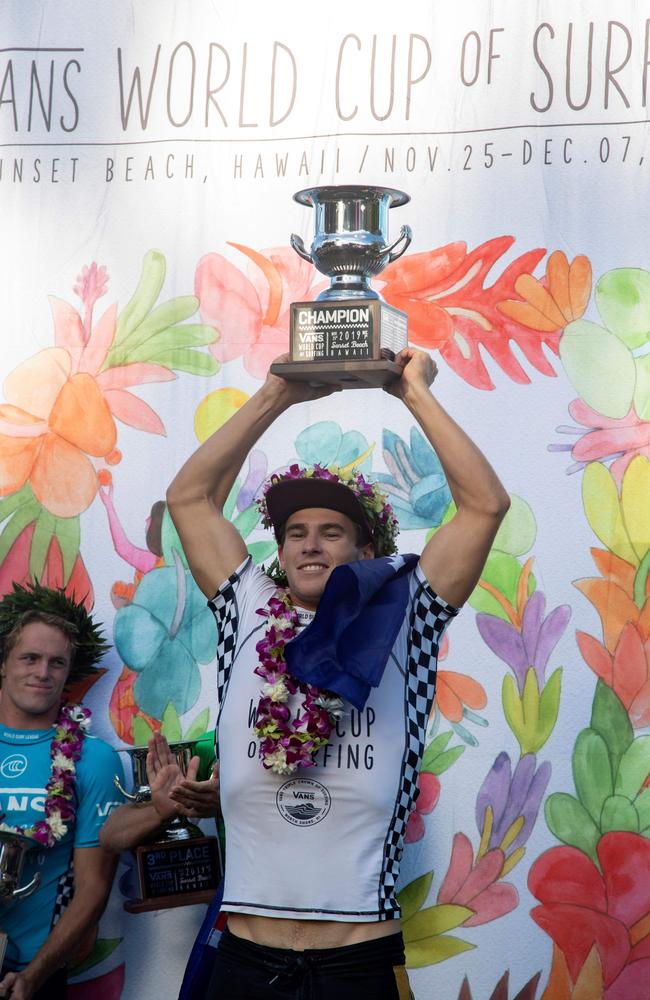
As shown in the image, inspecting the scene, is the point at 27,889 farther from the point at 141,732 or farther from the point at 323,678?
A: the point at 323,678

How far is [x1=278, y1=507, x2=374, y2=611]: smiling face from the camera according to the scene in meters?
2.90

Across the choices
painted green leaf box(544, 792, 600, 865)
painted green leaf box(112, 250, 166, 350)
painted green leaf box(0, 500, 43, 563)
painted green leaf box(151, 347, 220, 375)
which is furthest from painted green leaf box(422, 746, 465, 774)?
painted green leaf box(112, 250, 166, 350)

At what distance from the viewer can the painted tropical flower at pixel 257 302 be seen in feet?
13.1

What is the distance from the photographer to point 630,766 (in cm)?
364

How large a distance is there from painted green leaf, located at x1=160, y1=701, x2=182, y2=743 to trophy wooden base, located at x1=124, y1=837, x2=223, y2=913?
1.00 ft

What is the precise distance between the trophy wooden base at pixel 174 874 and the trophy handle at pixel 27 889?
0.87ft

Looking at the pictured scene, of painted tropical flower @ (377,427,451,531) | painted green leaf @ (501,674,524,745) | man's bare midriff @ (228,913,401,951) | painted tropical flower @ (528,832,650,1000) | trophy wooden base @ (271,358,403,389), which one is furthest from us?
painted tropical flower @ (377,427,451,531)

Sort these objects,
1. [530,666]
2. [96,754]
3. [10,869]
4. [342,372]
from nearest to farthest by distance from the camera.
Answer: [342,372] < [10,869] < [530,666] < [96,754]

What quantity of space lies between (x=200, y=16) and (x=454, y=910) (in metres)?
2.53

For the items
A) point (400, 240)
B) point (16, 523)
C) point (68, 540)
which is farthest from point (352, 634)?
point (16, 523)

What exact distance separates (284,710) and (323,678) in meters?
0.09

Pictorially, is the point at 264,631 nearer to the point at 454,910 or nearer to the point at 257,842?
the point at 257,842

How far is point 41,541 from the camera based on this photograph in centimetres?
412

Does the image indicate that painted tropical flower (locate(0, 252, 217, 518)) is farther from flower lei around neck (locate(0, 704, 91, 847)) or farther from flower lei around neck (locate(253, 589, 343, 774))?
flower lei around neck (locate(253, 589, 343, 774))
